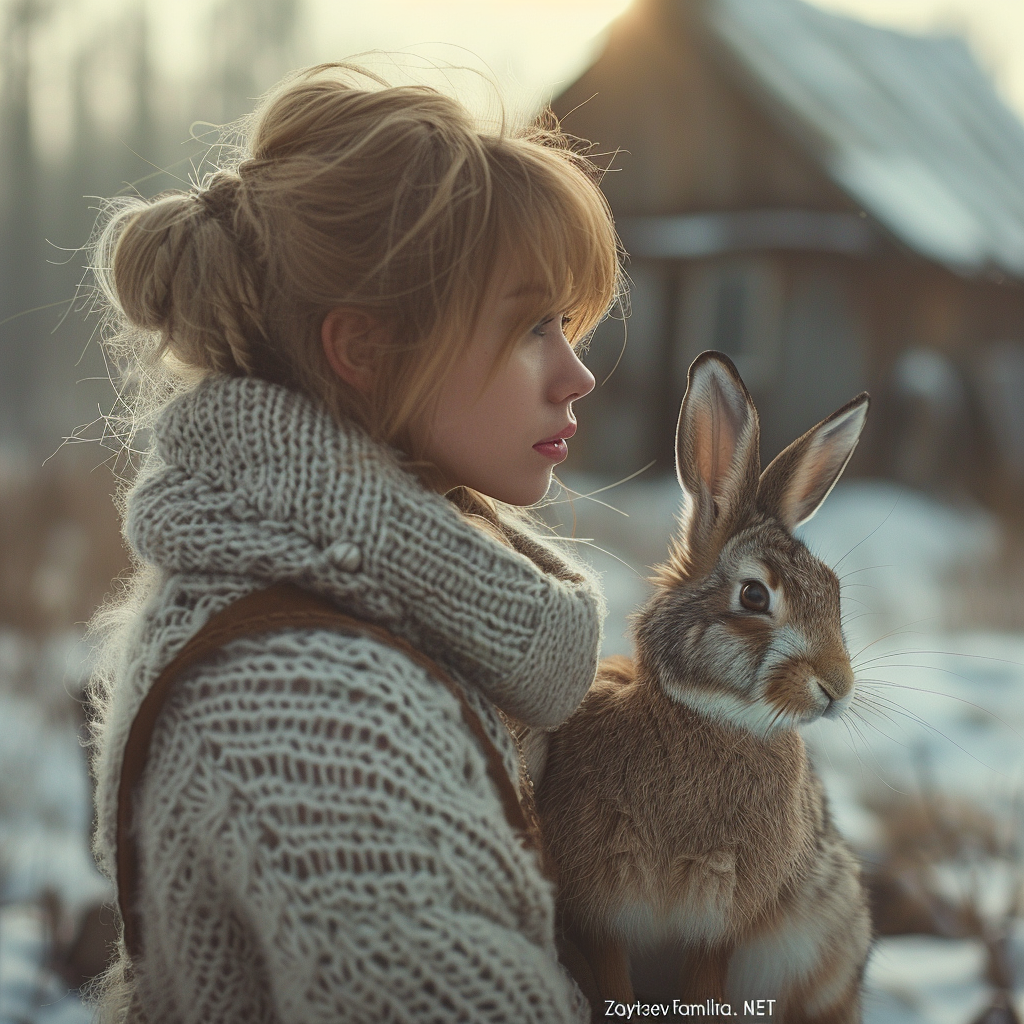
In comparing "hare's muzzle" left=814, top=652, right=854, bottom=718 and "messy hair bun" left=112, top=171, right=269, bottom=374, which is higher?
"messy hair bun" left=112, top=171, right=269, bottom=374

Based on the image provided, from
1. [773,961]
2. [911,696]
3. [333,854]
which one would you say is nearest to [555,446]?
[333,854]

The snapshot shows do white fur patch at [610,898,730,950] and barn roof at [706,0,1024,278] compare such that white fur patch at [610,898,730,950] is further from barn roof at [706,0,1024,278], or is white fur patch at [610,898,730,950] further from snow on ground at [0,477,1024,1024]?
barn roof at [706,0,1024,278]

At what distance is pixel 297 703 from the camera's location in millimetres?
958

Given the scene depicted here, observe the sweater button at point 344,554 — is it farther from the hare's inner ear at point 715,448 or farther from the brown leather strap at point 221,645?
the hare's inner ear at point 715,448

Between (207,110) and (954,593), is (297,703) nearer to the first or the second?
(954,593)

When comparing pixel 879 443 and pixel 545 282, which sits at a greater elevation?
pixel 545 282

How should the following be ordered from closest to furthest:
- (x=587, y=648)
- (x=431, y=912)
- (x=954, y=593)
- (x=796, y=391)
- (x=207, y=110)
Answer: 1. (x=431, y=912)
2. (x=587, y=648)
3. (x=954, y=593)
4. (x=207, y=110)
5. (x=796, y=391)

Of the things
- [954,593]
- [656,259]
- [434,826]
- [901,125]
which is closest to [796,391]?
[656,259]

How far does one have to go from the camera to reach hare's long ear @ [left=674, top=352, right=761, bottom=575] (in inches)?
54.6

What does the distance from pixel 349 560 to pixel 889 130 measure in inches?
325

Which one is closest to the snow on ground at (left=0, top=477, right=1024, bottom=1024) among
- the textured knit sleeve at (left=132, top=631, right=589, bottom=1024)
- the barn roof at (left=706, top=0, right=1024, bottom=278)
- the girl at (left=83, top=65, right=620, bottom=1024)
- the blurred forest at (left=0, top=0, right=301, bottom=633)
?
the girl at (left=83, top=65, right=620, bottom=1024)

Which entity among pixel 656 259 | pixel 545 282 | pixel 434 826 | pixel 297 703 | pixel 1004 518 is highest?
pixel 545 282

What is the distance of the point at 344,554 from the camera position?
102cm

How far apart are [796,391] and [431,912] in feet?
26.5
